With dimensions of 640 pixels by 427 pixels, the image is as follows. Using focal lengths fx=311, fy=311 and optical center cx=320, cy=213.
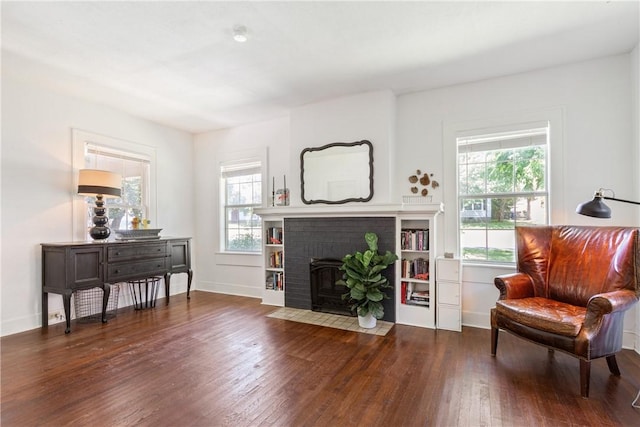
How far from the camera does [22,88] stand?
3.35 meters

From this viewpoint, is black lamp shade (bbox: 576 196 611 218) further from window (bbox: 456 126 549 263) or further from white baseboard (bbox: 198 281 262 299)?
white baseboard (bbox: 198 281 262 299)

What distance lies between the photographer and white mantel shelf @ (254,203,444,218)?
11.0 feet

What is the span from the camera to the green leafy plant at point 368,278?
129 inches

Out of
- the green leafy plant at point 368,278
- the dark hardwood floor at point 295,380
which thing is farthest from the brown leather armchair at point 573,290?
the green leafy plant at point 368,278

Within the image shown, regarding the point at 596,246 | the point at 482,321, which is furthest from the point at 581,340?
the point at 482,321

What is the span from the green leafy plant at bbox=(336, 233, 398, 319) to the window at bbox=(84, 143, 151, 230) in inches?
126

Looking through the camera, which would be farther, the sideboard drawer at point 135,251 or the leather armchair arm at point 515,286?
the sideboard drawer at point 135,251

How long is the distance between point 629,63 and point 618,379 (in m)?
2.75

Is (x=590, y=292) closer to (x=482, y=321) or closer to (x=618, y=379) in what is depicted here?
(x=618, y=379)

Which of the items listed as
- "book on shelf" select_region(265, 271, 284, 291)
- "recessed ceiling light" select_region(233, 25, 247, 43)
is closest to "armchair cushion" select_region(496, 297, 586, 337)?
"book on shelf" select_region(265, 271, 284, 291)

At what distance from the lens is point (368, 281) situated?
3299 millimetres

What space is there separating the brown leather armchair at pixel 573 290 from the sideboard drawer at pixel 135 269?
3.94 metres

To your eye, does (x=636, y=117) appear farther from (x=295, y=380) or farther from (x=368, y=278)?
(x=295, y=380)

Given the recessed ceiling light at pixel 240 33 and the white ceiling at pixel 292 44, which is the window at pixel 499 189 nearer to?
the white ceiling at pixel 292 44
